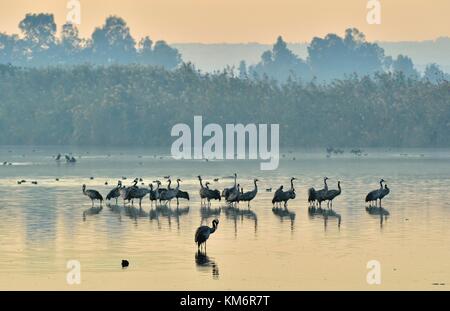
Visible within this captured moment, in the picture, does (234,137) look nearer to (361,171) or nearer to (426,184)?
(361,171)

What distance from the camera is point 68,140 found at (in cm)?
11600

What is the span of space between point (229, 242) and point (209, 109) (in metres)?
81.8

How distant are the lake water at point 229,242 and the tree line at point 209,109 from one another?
→ 5658 cm

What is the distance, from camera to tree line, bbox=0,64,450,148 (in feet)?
349

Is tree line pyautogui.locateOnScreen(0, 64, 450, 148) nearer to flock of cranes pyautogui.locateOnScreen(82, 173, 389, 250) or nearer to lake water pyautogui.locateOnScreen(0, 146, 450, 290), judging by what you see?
lake water pyautogui.locateOnScreen(0, 146, 450, 290)

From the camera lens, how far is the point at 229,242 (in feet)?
92.1

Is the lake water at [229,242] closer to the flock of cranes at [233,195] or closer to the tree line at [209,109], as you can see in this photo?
the flock of cranes at [233,195]

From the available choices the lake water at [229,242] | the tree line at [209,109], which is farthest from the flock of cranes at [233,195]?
the tree line at [209,109]

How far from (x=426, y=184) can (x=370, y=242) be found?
2263cm

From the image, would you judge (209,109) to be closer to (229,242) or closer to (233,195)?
(233,195)

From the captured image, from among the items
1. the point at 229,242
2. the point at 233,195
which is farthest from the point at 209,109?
the point at 229,242

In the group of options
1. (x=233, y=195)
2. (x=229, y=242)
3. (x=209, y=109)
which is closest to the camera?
(x=229, y=242)

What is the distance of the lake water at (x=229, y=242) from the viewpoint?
2225 centimetres
